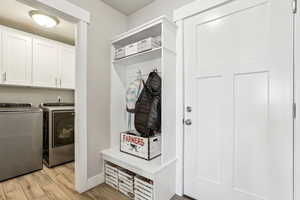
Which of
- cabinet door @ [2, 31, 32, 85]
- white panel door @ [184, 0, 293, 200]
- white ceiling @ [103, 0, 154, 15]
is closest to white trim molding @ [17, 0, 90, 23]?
white ceiling @ [103, 0, 154, 15]

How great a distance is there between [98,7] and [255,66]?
75.9 inches

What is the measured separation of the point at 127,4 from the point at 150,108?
1.50 m

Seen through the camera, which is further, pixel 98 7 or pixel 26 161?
pixel 26 161

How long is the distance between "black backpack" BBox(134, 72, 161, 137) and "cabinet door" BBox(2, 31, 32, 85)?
2.08 metres

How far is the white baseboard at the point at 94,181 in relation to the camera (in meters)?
1.74

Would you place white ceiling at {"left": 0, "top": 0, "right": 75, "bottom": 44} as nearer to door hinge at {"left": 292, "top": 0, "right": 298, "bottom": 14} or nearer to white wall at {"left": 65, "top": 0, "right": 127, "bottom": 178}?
white wall at {"left": 65, "top": 0, "right": 127, "bottom": 178}

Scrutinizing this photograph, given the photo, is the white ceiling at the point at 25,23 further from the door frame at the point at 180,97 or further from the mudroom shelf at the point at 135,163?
the mudroom shelf at the point at 135,163

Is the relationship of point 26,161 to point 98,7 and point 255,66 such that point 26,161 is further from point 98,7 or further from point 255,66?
point 255,66

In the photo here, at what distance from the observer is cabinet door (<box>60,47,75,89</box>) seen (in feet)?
9.32

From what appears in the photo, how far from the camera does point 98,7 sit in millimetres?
1870

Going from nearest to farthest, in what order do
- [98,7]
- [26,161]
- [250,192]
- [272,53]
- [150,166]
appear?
[272,53], [250,192], [150,166], [98,7], [26,161]

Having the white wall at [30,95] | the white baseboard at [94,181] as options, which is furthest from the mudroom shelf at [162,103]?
the white wall at [30,95]

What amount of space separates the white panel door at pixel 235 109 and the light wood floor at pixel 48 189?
0.62 meters

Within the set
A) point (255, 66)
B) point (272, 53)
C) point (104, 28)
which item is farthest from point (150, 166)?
point (104, 28)
